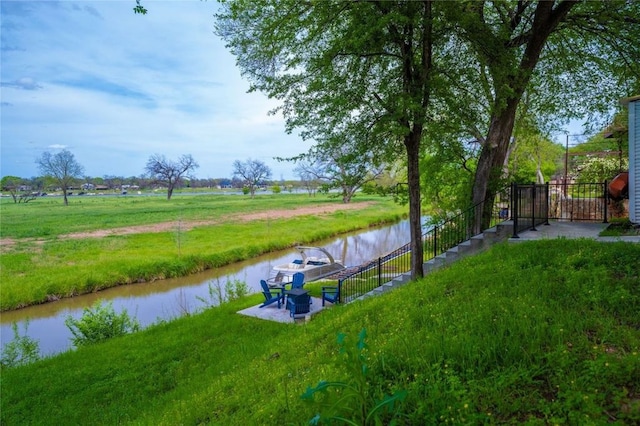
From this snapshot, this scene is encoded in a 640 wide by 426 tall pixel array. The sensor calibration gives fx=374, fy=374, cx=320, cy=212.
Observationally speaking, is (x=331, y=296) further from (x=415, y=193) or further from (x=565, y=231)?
(x=565, y=231)

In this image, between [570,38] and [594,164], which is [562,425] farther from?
[594,164]

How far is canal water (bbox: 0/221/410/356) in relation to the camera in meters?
14.4

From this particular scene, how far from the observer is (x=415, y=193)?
9219 millimetres

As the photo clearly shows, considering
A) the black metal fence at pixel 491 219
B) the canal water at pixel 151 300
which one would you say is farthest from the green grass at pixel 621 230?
the canal water at pixel 151 300

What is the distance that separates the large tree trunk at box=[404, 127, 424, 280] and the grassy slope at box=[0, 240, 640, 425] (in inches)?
86.7

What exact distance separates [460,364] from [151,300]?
707 inches

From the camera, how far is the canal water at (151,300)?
14.4 m

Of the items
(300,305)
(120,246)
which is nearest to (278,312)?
(300,305)

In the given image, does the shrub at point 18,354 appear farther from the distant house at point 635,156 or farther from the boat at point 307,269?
the distant house at point 635,156

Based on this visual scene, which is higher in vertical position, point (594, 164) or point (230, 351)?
point (594, 164)

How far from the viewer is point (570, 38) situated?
13.2 metres

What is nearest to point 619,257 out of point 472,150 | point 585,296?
point 585,296

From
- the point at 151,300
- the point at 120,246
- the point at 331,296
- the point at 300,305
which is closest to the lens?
the point at 300,305

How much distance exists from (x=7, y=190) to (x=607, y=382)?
102 meters
